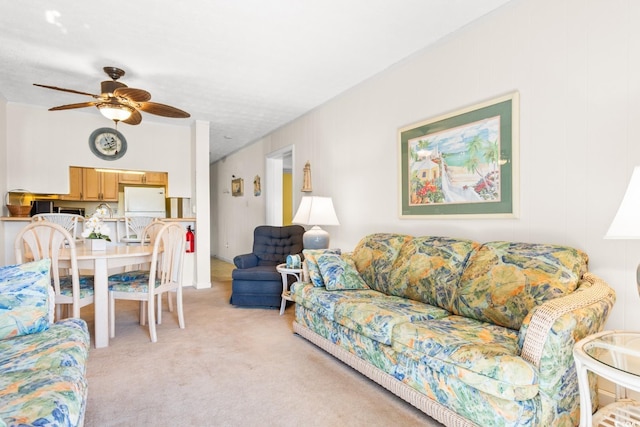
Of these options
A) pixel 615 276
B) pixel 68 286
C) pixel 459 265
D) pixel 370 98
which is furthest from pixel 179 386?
pixel 370 98

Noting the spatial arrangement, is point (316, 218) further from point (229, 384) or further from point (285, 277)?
point (229, 384)

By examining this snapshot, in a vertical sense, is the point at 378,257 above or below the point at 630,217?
below

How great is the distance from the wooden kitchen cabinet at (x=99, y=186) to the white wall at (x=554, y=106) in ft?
16.0

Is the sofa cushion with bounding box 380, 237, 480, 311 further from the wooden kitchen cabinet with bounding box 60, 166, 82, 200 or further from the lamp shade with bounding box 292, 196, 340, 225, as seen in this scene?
the wooden kitchen cabinet with bounding box 60, 166, 82, 200

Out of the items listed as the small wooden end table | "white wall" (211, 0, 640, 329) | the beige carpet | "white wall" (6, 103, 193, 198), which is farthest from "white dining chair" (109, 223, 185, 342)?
"white wall" (6, 103, 193, 198)

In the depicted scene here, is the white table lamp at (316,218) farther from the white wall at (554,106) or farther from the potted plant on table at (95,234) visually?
the potted plant on table at (95,234)

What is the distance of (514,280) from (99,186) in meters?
6.26

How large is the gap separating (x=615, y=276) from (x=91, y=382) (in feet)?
10.4

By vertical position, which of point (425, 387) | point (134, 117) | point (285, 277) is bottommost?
point (425, 387)

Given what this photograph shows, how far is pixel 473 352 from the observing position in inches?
61.1

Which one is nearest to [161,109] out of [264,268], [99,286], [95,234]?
[95,234]

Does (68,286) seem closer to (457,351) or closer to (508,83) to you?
(457,351)

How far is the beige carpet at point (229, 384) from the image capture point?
182cm

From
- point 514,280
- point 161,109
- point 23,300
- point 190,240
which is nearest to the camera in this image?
point 23,300
